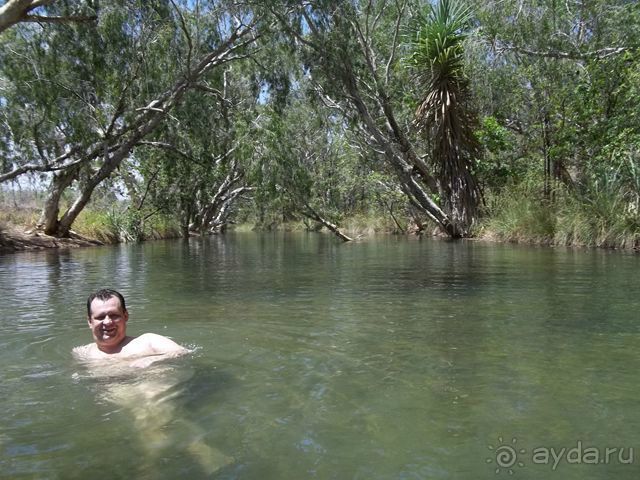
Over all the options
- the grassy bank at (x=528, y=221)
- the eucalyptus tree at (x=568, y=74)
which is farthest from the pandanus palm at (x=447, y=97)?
the grassy bank at (x=528, y=221)

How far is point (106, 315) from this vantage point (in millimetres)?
4703

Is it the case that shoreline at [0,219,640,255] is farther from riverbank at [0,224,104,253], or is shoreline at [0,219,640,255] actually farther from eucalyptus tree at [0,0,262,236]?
eucalyptus tree at [0,0,262,236]

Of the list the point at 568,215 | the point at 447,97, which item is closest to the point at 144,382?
the point at 568,215

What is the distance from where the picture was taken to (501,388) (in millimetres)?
3893

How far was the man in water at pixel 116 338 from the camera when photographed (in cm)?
470

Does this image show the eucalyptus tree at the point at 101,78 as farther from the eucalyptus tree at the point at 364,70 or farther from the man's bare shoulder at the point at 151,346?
the man's bare shoulder at the point at 151,346

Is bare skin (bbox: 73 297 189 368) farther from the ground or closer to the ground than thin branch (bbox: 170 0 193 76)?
closer to the ground


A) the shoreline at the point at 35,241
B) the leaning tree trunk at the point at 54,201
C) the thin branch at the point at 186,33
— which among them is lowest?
the shoreline at the point at 35,241

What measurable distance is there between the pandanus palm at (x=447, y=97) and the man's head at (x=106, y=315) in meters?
15.8

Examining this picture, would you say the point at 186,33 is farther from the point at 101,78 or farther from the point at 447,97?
the point at 447,97

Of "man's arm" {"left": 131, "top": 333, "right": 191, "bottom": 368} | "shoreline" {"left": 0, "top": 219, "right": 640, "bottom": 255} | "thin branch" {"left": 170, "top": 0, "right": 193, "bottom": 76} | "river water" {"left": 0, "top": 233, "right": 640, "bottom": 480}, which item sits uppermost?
"thin branch" {"left": 170, "top": 0, "right": 193, "bottom": 76}

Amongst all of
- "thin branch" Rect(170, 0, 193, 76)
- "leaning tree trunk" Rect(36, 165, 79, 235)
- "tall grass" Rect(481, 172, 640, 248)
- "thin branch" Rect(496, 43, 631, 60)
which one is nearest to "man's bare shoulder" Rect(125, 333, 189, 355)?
"tall grass" Rect(481, 172, 640, 248)

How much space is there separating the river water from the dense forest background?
10866 millimetres

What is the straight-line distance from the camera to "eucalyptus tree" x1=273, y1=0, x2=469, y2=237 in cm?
1875
